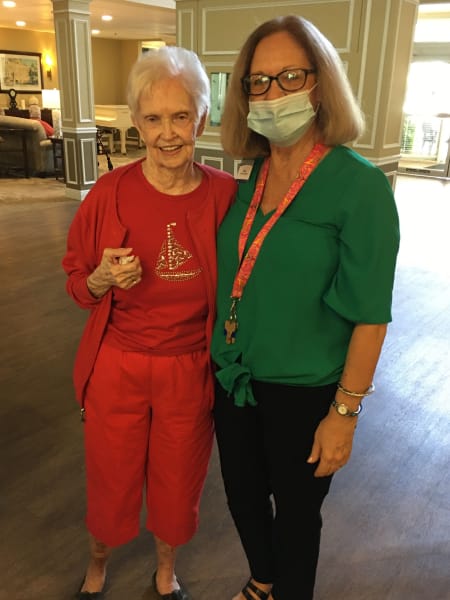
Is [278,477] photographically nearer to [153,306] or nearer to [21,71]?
[153,306]

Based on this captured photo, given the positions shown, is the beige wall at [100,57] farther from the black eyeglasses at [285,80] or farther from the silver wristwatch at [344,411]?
the silver wristwatch at [344,411]

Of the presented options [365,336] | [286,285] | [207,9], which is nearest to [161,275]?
[286,285]

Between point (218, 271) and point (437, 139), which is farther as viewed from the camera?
point (437, 139)

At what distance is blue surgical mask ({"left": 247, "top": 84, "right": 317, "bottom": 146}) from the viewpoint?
1103 mm

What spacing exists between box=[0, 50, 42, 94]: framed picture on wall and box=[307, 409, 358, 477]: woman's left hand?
14.0 meters

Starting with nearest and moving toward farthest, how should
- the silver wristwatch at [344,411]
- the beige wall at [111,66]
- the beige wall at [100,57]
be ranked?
the silver wristwatch at [344,411]
the beige wall at [100,57]
the beige wall at [111,66]

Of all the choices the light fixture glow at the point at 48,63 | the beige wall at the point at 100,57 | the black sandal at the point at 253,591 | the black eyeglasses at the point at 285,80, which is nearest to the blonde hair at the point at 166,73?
the black eyeglasses at the point at 285,80

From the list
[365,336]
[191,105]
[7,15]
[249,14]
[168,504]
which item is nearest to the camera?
[365,336]

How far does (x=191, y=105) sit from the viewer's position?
121 centimetres

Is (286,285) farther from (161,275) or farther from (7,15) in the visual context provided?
(7,15)

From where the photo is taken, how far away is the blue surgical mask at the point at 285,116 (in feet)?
3.62

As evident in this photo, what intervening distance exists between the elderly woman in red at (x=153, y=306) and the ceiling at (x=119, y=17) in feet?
26.2

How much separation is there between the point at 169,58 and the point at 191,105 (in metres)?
0.11

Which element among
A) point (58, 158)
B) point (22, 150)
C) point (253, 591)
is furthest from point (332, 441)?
point (22, 150)
